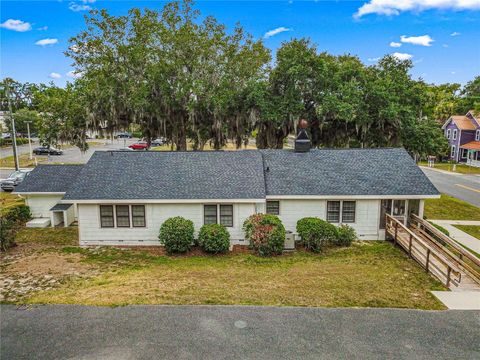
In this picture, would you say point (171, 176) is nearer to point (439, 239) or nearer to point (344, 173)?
point (344, 173)

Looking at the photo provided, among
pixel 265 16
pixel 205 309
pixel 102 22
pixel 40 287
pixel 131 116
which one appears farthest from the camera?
pixel 131 116

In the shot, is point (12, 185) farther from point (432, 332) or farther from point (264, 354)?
point (432, 332)

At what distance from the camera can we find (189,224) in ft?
43.5

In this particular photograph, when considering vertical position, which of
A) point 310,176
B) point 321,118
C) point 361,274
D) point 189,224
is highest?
point 321,118

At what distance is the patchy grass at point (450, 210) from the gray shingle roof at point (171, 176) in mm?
11626

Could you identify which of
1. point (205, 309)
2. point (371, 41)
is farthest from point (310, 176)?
point (371, 41)

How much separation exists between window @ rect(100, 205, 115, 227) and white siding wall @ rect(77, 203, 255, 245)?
16 centimetres

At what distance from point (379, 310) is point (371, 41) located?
63.8 ft

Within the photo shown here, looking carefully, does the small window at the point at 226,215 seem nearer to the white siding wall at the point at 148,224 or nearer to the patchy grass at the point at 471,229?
the white siding wall at the point at 148,224

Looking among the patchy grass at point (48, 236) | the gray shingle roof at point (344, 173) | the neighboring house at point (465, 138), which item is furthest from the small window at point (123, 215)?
the neighboring house at point (465, 138)

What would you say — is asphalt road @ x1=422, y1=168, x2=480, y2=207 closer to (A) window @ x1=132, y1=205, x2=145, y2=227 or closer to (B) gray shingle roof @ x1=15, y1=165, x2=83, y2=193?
(A) window @ x1=132, y1=205, x2=145, y2=227

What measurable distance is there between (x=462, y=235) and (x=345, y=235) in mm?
6576

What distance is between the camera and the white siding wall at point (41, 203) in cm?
1755

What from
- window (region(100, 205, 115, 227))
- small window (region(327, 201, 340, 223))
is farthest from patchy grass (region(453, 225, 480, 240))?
window (region(100, 205, 115, 227))
